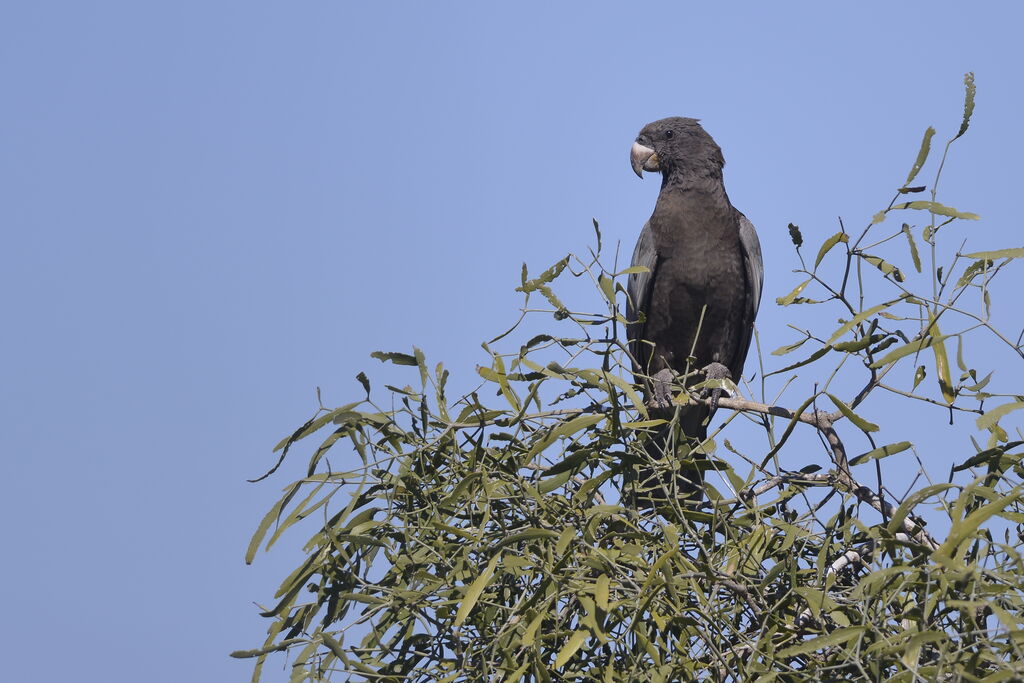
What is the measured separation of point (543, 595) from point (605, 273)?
650 mm

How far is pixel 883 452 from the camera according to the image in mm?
1794

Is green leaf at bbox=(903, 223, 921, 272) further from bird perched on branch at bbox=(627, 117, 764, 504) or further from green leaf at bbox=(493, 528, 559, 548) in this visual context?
bird perched on branch at bbox=(627, 117, 764, 504)

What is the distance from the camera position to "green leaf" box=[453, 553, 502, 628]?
1.57 metres

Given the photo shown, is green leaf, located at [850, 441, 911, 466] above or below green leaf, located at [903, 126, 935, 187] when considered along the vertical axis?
below

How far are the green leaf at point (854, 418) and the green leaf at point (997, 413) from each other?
0.19m

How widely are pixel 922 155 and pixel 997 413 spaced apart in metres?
0.48

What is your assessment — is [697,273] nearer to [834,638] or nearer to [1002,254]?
[1002,254]

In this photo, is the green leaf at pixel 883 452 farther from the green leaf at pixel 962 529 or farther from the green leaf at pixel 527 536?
the green leaf at pixel 527 536

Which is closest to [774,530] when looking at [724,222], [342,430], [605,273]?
[605,273]

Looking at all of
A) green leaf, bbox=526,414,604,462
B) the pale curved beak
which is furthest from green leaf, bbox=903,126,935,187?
the pale curved beak

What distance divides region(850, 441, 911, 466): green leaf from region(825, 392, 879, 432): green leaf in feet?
0.24

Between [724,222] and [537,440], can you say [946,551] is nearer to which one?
[537,440]

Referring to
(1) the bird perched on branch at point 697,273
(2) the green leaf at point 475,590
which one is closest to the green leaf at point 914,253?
(2) the green leaf at point 475,590

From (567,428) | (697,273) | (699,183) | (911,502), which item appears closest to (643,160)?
(699,183)
